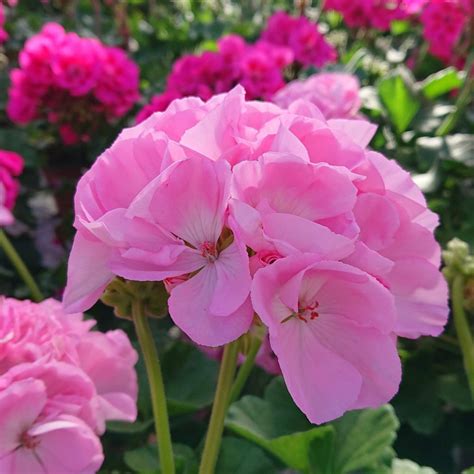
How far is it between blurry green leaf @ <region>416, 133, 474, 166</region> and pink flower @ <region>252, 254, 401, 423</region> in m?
0.89

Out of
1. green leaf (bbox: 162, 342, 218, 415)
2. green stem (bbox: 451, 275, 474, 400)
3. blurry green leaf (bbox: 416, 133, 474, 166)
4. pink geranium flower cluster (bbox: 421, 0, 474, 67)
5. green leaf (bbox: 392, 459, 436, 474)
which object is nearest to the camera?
green stem (bbox: 451, 275, 474, 400)

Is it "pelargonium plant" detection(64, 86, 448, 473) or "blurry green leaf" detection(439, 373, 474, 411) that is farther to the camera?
"blurry green leaf" detection(439, 373, 474, 411)

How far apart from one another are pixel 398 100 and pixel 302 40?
0.42 metres

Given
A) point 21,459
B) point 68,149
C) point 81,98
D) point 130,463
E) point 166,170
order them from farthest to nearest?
point 68,149 < point 81,98 < point 130,463 < point 21,459 < point 166,170

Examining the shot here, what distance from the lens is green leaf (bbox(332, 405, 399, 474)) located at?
78 centimetres

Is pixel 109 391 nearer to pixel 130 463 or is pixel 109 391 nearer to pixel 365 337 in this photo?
pixel 130 463

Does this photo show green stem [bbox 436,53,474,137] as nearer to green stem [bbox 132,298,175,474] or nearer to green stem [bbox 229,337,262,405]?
green stem [bbox 229,337,262,405]

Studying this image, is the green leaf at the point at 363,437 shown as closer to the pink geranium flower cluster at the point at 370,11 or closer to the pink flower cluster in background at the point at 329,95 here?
the pink flower cluster in background at the point at 329,95

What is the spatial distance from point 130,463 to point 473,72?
97 cm

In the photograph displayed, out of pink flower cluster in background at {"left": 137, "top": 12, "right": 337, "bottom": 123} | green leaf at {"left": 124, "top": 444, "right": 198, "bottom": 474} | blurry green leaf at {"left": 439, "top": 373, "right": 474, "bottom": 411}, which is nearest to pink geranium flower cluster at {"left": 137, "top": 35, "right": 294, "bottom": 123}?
pink flower cluster in background at {"left": 137, "top": 12, "right": 337, "bottom": 123}

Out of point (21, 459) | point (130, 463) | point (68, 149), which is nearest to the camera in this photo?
point (21, 459)

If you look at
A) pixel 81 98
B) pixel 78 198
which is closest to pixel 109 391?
pixel 78 198

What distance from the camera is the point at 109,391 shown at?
28.0 inches

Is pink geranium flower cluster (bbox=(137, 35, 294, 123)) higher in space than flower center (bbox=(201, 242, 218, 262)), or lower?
lower
